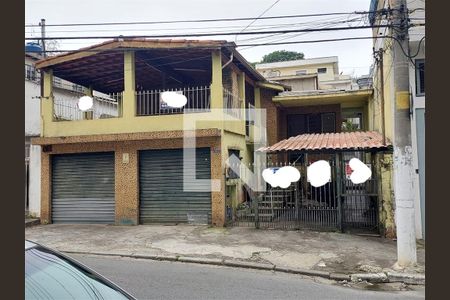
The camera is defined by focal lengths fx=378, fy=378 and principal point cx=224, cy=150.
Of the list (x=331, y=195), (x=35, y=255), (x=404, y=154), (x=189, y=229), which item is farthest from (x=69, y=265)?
(x=331, y=195)

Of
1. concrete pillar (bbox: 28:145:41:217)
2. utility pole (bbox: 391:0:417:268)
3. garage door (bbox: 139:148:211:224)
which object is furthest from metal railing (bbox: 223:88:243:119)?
concrete pillar (bbox: 28:145:41:217)

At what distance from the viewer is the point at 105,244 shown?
9.87m

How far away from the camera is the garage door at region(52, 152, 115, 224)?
13.2 meters

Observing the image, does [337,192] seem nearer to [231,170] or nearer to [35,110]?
[231,170]

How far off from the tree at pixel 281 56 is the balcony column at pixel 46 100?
118 feet

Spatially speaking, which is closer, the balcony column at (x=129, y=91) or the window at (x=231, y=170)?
the window at (x=231, y=170)

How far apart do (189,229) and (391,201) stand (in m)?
5.81

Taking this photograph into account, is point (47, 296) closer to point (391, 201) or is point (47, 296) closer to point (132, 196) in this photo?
point (391, 201)

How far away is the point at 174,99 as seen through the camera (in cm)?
1326

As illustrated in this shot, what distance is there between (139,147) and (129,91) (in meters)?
1.97

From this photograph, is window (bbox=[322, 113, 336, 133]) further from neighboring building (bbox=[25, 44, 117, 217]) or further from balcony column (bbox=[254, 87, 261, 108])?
neighboring building (bbox=[25, 44, 117, 217])

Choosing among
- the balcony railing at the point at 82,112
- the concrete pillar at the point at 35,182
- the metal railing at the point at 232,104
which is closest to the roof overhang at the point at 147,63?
the balcony railing at the point at 82,112

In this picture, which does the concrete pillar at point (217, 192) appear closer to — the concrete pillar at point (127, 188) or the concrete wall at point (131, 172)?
the concrete wall at point (131, 172)

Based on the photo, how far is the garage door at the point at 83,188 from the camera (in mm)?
13172
